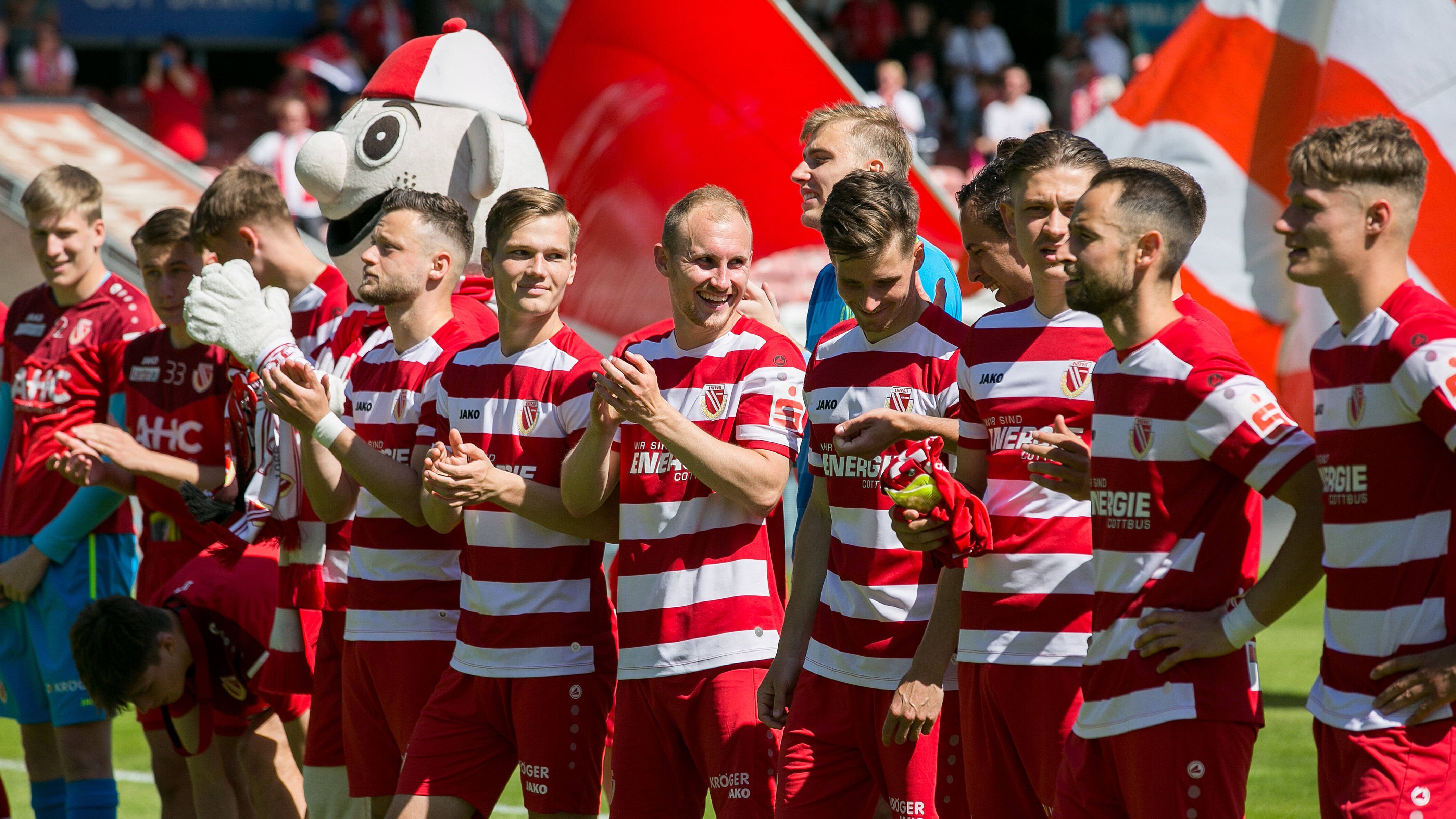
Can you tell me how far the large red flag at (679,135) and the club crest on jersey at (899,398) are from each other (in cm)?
521

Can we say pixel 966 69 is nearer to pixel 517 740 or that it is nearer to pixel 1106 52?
pixel 1106 52

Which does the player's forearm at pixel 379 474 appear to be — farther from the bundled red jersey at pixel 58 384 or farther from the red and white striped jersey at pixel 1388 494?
the red and white striped jersey at pixel 1388 494

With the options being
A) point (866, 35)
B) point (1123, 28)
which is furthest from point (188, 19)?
point (1123, 28)

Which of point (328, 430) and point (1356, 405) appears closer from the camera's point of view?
point (1356, 405)

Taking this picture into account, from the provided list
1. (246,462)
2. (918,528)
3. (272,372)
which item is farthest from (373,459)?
(918,528)

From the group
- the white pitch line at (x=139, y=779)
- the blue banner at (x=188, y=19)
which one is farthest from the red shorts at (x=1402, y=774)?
the blue banner at (x=188, y=19)

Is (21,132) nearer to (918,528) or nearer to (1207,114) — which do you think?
(1207,114)

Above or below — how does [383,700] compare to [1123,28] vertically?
below

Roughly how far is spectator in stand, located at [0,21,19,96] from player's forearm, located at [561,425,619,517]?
1539cm

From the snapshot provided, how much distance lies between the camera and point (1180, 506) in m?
2.97

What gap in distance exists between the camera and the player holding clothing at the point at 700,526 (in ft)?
12.2

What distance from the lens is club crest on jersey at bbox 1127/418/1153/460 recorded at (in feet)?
9.81

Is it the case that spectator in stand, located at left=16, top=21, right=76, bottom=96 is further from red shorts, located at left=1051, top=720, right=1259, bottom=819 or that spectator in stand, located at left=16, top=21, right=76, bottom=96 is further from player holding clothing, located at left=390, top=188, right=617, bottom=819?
red shorts, located at left=1051, top=720, right=1259, bottom=819

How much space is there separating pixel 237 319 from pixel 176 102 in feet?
45.5
